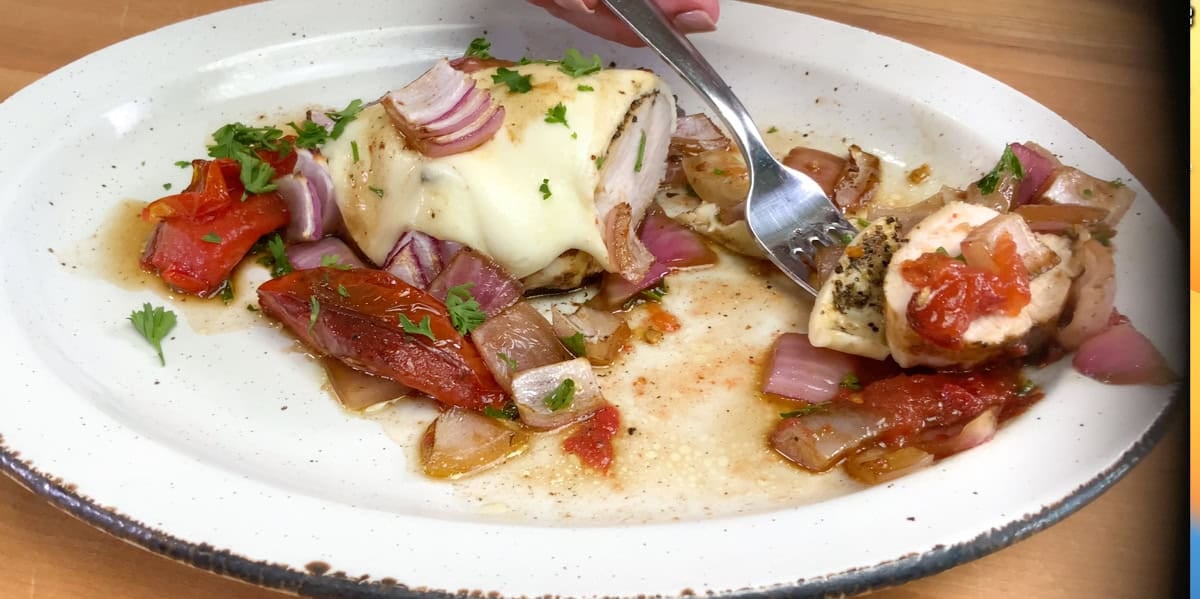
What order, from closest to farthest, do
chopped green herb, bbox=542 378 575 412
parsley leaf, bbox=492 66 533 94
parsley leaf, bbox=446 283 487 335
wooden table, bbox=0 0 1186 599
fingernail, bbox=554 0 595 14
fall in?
1. wooden table, bbox=0 0 1186 599
2. chopped green herb, bbox=542 378 575 412
3. parsley leaf, bbox=446 283 487 335
4. parsley leaf, bbox=492 66 533 94
5. fingernail, bbox=554 0 595 14

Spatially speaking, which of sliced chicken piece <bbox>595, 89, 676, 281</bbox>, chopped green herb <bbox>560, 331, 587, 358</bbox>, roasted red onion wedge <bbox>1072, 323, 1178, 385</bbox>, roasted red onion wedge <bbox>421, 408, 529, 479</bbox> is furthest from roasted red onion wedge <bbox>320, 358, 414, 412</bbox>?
roasted red onion wedge <bbox>1072, 323, 1178, 385</bbox>

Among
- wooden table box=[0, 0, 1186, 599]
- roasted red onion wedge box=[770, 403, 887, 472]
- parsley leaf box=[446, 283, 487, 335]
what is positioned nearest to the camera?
wooden table box=[0, 0, 1186, 599]

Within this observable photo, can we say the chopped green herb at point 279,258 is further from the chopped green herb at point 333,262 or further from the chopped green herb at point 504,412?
the chopped green herb at point 504,412

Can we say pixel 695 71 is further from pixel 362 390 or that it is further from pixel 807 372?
pixel 362 390

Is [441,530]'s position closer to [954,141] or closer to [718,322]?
[718,322]

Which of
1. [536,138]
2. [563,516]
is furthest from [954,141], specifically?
[563,516]

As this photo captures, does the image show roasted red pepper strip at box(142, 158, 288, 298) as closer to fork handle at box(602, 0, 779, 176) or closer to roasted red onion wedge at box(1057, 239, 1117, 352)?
fork handle at box(602, 0, 779, 176)

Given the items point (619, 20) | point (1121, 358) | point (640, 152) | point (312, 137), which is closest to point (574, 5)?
point (619, 20)
